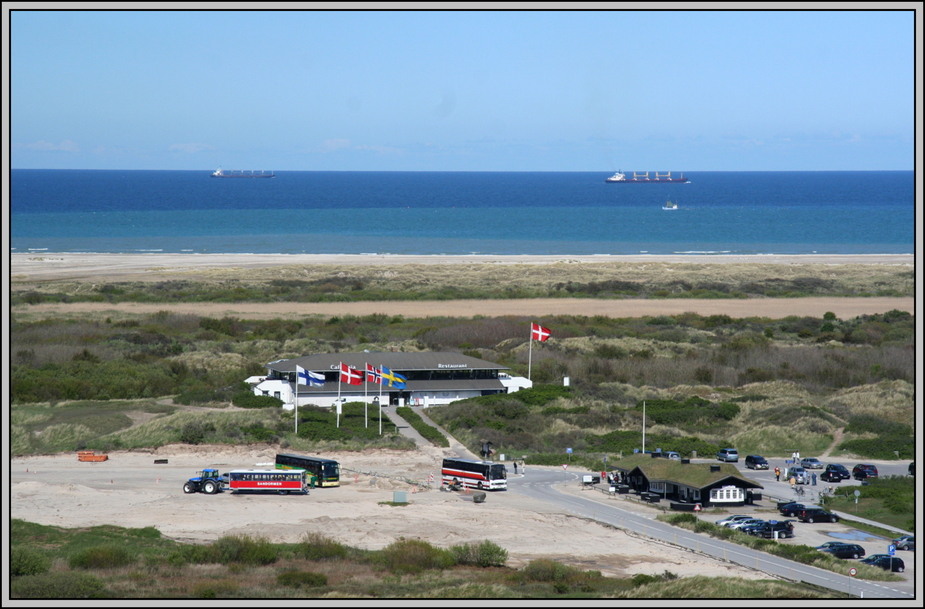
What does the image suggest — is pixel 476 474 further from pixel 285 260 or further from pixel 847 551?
pixel 285 260

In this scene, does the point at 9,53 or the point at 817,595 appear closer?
the point at 9,53

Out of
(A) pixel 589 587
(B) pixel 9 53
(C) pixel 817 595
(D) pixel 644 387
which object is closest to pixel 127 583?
(A) pixel 589 587

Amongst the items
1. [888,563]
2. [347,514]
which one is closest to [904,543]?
[888,563]

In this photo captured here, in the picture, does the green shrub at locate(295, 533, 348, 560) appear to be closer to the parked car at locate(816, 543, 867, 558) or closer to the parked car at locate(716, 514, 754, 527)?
the parked car at locate(716, 514, 754, 527)

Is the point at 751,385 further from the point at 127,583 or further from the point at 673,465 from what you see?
the point at 127,583

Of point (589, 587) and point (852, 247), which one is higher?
point (852, 247)

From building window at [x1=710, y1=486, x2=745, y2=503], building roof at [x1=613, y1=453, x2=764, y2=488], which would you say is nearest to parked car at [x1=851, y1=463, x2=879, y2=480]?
building roof at [x1=613, y1=453, x2=764, y2=488]
